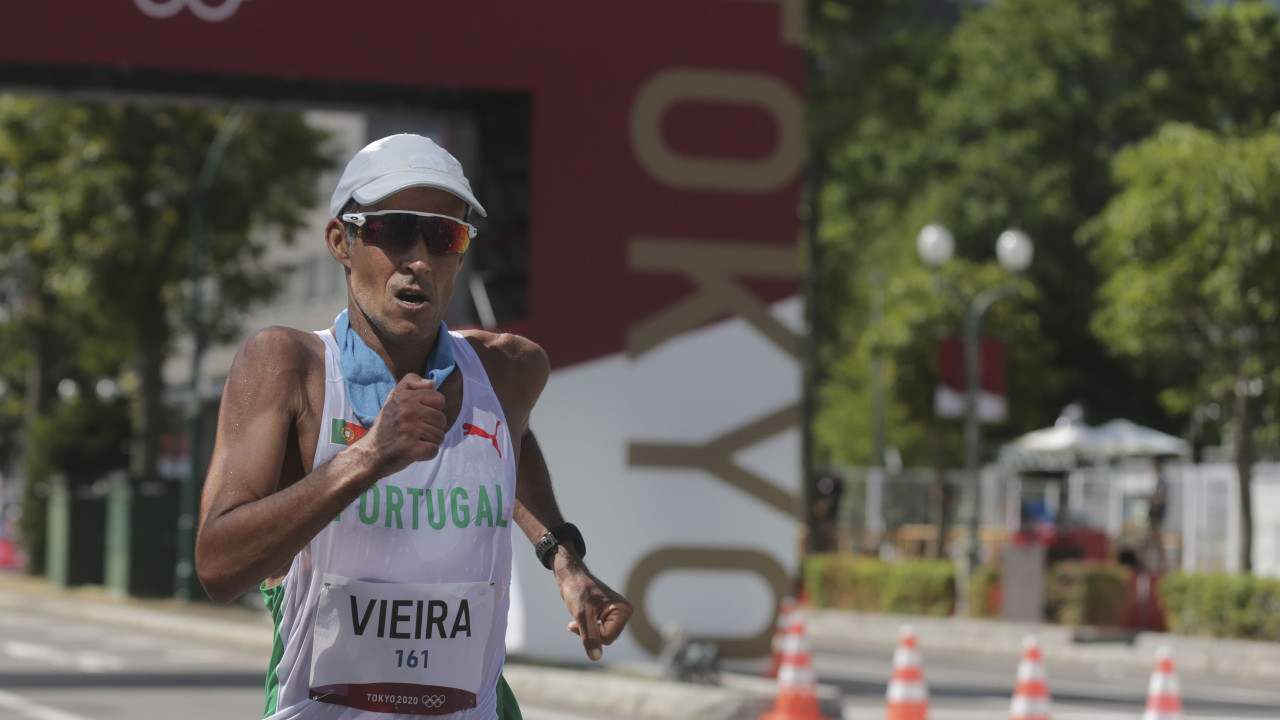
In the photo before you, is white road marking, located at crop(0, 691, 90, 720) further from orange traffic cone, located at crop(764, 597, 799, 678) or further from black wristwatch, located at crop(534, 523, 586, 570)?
black wristwatch, located at crop(534, 523, 586, 570)

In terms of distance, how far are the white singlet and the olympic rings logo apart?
11.7 m

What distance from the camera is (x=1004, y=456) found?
3747 cm

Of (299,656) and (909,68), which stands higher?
(909,68)

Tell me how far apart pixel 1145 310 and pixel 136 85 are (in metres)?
13.8

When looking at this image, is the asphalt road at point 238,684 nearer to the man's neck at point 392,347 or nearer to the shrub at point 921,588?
the shrub at point 921,588

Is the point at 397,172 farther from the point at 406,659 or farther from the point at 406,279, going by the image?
the point at 406,659

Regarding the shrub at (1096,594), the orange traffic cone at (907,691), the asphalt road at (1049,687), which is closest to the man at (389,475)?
the orange traffic cone at (907,691)

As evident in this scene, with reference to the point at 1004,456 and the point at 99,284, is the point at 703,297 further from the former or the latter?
the point at 1004,456

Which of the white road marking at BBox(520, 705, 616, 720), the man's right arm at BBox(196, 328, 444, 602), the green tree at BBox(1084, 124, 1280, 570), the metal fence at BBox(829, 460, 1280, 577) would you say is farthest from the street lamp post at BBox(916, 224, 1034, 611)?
the man's right arm at BBox(196, 328, 444, 602)

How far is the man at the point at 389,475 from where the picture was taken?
3068 mm

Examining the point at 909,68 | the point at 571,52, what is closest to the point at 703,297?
the point at 571,52

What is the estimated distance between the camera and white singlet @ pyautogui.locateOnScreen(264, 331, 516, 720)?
3.10 m

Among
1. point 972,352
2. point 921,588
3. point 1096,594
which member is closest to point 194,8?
point 1096,594

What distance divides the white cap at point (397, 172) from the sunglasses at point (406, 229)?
0.03m
